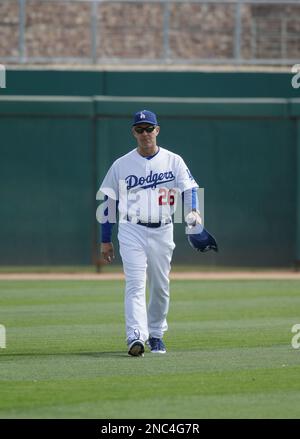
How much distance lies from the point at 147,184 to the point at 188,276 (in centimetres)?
972

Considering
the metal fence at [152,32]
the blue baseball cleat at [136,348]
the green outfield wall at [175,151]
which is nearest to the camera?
the blue baseball cleat at [136,348]

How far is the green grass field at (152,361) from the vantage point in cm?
719

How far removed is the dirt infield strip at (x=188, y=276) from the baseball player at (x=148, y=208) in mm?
8684

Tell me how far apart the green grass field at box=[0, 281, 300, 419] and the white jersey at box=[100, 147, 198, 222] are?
47.2 inches

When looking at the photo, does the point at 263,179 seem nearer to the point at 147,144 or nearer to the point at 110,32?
the point at 110,32

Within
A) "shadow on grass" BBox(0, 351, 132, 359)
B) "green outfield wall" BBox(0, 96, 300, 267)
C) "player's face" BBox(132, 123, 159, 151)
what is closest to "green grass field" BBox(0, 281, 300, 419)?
"shadow on grass" BBox(0, 351, 132, 359)

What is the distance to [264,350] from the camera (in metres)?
9.93

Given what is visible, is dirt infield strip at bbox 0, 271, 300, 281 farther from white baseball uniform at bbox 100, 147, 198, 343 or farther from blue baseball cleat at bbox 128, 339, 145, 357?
blue baseball cleat at bbox 128, 339, 145, 357

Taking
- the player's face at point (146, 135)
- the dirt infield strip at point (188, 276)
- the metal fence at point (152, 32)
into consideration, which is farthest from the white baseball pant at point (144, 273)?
the metal fence at point (152, 32)

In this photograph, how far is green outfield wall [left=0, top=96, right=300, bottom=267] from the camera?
19562 millimetres

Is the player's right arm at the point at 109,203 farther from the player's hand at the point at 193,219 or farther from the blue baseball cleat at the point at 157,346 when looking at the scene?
the blue baseball cleat at the point at 157,346

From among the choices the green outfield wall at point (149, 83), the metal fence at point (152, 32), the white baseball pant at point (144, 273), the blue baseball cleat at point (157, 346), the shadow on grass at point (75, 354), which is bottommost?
the shadow on grass at point (75, 354)

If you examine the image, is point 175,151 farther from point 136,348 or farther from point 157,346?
point 136,348
